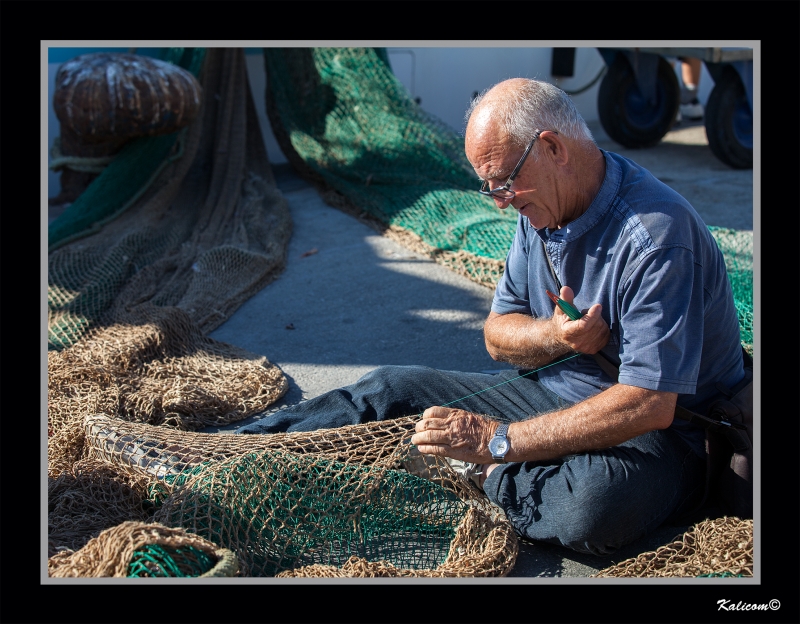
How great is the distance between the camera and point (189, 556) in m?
2.05

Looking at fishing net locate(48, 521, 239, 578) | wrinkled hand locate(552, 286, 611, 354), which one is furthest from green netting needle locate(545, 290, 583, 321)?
fishing net locate(48, 521, 239, 578)

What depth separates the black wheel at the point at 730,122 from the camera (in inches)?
323

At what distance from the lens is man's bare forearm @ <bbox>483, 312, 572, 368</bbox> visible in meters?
2.59

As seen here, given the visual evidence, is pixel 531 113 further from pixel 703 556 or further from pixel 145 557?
pixel 145 557

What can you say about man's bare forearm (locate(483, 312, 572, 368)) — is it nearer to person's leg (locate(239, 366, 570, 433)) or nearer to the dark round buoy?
person's leg (locate(239, 366, 570, 433))

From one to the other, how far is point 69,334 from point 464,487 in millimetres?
2374

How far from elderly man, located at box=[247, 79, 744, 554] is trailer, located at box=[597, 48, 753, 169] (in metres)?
6.53

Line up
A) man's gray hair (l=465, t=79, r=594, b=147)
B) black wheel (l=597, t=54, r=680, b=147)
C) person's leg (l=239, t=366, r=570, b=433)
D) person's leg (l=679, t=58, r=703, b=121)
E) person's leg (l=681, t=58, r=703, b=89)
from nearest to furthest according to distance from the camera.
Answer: man's gray hair (l=465, t=79, r=594, b=147), person's leg (l=239, t=366, r=570, b=433), black wheel (l=597, t=54, r=680, b=147), person's leg (l=681, t=58, r=703, b=89), person's leg (l=679, t=58, r=703, b=121)

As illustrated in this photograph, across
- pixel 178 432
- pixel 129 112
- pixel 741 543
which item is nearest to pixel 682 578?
pixel 741 543

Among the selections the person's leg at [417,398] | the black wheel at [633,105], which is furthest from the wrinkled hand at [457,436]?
the black wheel at [633,105]

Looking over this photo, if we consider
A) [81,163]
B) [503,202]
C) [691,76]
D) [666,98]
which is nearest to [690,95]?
[691,76]

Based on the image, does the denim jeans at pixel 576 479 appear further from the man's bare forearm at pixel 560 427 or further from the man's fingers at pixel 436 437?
the man's fingers at pixel 436 437

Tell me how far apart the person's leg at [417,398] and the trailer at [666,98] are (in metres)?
6.46

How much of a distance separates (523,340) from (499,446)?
441mm
